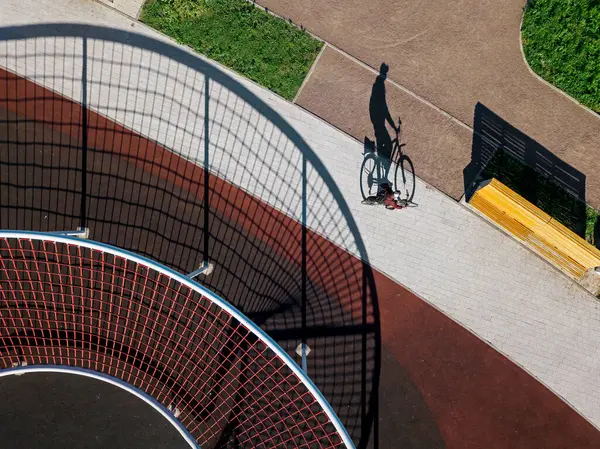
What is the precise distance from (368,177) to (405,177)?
0.89 meters

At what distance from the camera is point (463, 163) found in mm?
12727

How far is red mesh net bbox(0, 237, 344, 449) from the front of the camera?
1223 centimetres

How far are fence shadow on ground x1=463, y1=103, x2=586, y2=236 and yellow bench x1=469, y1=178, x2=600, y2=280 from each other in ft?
2.00

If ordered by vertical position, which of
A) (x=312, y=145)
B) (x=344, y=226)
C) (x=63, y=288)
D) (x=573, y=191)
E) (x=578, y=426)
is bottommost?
(x=63, y=288)

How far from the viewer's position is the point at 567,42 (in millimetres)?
12602

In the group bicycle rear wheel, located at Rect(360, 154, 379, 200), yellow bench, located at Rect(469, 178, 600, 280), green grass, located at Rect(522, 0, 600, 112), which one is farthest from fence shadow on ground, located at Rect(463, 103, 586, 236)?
bicycle rear wheel, located at Rect(360, 154, 379, 200)

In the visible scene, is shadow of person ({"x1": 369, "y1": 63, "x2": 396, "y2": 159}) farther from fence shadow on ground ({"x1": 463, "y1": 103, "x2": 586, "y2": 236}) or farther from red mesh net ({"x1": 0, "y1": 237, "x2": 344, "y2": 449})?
red mesh net ({"x1": 0, "y1": 237, "x2": 344, "y2": 449})

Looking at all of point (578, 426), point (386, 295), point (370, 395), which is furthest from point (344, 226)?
point (578, 426)

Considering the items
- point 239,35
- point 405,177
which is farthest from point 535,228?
point 239,35

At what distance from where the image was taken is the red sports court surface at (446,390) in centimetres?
1271

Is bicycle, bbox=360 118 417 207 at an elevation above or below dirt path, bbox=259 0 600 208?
below

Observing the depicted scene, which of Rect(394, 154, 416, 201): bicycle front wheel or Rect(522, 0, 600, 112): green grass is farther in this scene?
Rect(394, 154, 416, 201): bicycle front wheel

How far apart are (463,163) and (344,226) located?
3.23 m

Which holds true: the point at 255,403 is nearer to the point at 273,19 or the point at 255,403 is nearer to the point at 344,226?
the point at 344,226
